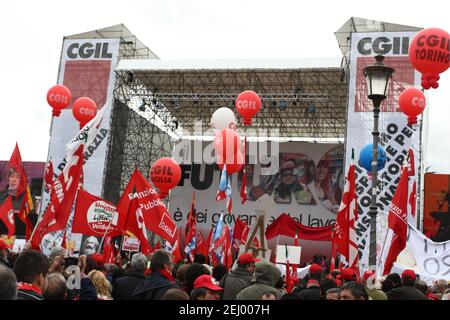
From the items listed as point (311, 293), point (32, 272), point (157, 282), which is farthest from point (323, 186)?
point (32, 272)

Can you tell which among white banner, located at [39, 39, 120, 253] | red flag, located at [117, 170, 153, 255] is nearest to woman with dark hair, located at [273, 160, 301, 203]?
white banner, located at [39, 39, 120, 253]

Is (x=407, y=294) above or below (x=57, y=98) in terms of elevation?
below

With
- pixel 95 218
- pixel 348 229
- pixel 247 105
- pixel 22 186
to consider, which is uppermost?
pixel 247 105

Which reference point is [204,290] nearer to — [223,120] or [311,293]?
[311,293]

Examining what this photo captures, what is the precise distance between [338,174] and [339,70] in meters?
7.75

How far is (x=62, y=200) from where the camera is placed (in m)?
8.15

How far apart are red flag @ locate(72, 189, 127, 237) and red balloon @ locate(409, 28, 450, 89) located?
503 cm

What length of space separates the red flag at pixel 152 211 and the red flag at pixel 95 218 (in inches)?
15.4

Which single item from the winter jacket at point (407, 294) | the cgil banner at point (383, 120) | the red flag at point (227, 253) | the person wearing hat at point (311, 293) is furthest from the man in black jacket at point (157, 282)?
the cgil banner at point (383, 120)

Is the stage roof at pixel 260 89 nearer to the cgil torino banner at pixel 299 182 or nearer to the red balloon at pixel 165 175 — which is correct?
the cgil torino banner at pixel 299 182

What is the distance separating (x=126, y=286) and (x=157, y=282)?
717 millimetres

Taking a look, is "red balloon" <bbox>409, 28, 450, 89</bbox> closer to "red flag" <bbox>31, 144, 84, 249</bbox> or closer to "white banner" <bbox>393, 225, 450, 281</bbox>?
"white banner" <bbox>393, 225, 450, 281</bbox>

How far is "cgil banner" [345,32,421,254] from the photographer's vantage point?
59.2 ft

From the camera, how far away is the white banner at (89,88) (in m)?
20.8
